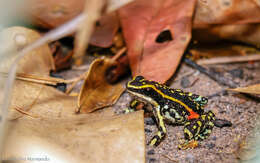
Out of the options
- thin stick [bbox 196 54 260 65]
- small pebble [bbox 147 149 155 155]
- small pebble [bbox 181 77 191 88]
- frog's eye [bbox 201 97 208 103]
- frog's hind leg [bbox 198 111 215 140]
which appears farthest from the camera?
thin stick [bbox 196 54 260 65]

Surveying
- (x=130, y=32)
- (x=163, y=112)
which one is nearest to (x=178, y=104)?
(x=163, y=112)

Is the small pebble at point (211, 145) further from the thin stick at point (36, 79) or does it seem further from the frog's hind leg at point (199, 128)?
the thin stick at point (36, 79)

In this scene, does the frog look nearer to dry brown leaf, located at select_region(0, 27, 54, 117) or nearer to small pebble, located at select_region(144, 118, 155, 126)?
small pebble, located at select_region(144, 118, 155, 126)

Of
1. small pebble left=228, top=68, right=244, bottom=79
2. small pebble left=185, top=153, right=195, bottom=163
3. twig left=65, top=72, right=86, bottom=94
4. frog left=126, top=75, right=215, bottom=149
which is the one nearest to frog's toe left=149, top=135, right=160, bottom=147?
frog left=126, top=75, right=215, bottom=149

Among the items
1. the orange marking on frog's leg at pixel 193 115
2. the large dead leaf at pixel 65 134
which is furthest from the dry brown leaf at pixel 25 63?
the orange marking on frog's leg at pixel 193 115

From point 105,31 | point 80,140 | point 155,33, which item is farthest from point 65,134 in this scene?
point 105,31

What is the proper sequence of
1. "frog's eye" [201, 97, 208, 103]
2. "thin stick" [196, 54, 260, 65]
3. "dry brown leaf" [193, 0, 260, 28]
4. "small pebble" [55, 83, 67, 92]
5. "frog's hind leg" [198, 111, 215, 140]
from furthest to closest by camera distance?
1. "thin stick" [196, 54, 260, 65]
2. "small pebble" [55, 83, 67, 92]
3. "dry brown leaf" [193, 0, 260, 28]
4. "frog's eye" [201, 97, 208, 103]
5. "frog's hind leg" [198, 111, 215, 140]

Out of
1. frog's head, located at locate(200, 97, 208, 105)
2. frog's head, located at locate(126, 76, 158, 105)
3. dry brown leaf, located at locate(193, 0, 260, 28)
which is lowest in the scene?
frog's head, located at locate(200, 97, 208, 105)

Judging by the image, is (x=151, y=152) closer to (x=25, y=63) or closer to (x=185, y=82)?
(x=185, y=82)
